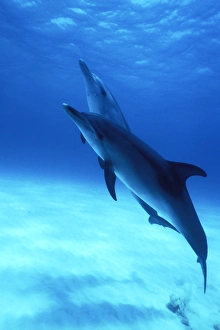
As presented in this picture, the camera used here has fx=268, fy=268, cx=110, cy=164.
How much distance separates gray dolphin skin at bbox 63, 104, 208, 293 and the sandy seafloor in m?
2.41

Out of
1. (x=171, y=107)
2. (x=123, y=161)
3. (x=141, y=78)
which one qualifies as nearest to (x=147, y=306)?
(x=123, y=161)

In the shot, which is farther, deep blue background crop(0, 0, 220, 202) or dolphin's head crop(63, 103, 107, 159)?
deep blue background crop(0, 0, 220, 202)

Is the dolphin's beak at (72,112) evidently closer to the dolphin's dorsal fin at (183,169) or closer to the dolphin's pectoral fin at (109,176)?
the dolphin's pectoral fin at (109,176)

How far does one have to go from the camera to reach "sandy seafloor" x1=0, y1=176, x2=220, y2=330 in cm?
422

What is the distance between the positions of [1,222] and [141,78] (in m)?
28.0

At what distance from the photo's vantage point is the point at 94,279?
18.3ft

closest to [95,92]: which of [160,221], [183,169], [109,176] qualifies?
[109,176]

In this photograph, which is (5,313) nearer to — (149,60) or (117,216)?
(117,216)

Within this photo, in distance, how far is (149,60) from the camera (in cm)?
2648

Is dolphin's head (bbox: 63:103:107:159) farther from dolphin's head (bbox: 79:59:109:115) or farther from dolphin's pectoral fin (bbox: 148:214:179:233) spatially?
dolphin's pectoral fin (bbox: 148:214:179:233)

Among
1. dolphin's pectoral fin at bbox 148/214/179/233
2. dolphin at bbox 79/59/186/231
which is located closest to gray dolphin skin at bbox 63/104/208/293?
dolphin's pectoral fin at bbox 148/214/179/233

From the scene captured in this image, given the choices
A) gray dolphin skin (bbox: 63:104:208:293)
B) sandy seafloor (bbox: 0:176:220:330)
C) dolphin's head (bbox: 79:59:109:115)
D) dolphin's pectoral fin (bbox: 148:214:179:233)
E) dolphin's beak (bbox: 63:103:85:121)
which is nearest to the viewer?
dolphin's beak (bbox: 63:103:85:121)

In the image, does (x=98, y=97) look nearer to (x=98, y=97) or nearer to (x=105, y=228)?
(x=98, y=97)

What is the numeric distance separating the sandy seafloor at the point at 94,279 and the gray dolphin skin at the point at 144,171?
7.91 feet
